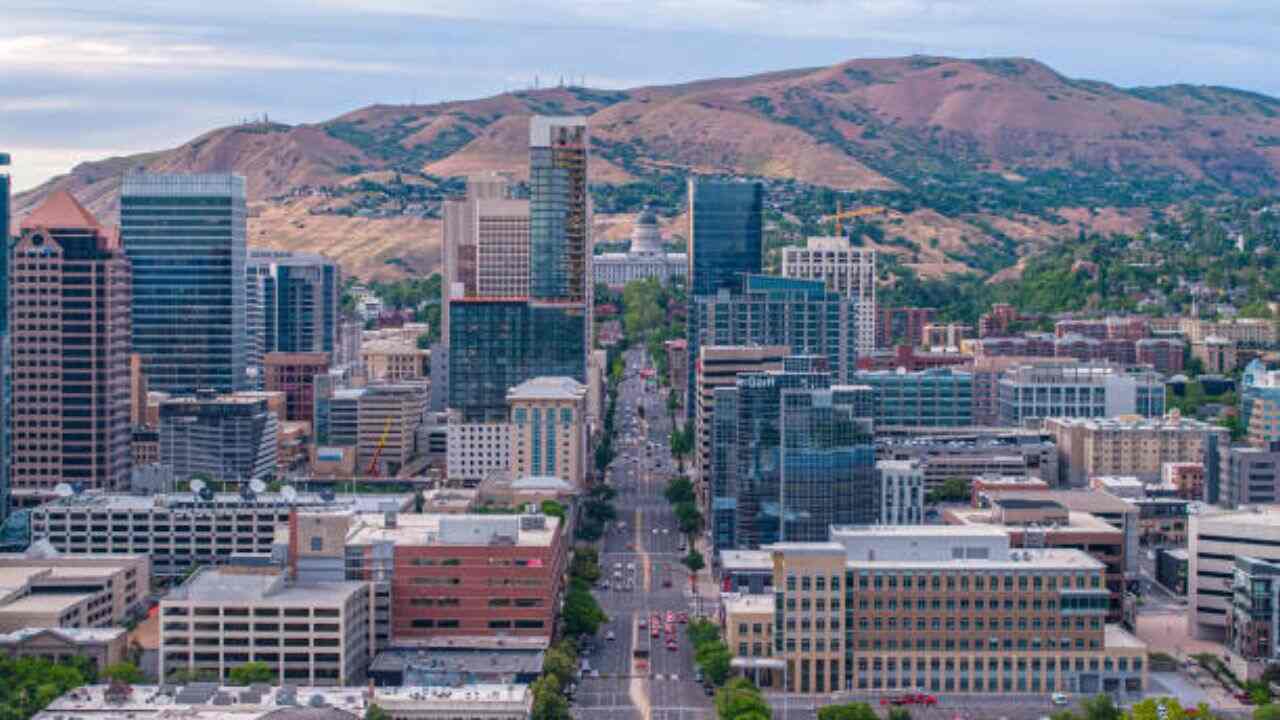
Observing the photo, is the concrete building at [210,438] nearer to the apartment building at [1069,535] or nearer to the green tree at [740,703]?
the apartment building at [1069,535]

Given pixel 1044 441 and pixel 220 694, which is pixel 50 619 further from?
pixel 1044 441

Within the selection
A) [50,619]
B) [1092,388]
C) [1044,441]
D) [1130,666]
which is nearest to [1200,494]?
[1044,441]

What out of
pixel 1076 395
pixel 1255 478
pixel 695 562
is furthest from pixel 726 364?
pixel 1076 395

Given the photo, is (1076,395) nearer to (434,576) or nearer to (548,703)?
(434,576)

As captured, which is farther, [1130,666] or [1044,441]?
[1044,441]

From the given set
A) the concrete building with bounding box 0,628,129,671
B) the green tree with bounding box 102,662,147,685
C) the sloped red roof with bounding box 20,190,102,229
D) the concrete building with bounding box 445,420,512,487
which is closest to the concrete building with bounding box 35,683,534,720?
the green tree with bounding box 102,662,147,685

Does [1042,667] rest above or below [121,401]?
below

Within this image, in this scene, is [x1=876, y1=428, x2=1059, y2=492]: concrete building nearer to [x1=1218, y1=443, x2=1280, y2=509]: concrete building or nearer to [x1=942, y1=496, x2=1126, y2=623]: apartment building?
[x1=1218, y1=443, x2=1280, y2=509]: concrete building
